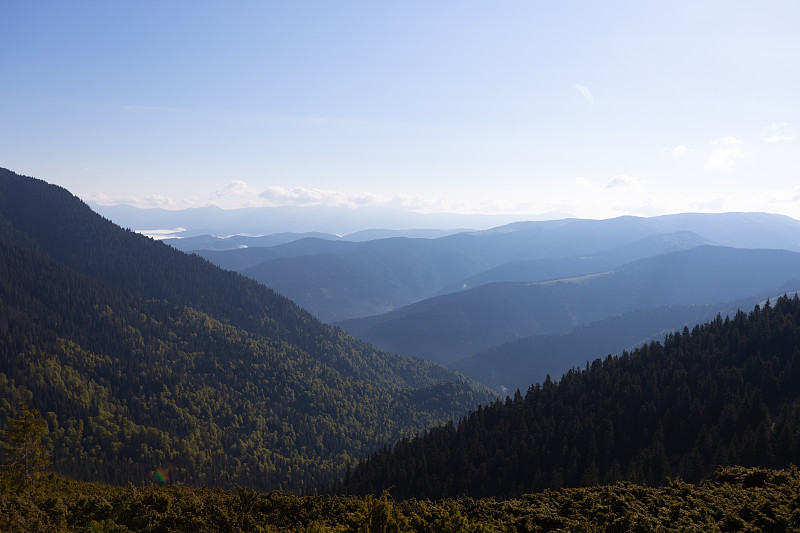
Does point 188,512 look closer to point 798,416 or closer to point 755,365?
point 798,416

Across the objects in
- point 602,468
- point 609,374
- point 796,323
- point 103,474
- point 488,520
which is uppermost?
point 796,323

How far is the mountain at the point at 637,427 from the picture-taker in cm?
9825

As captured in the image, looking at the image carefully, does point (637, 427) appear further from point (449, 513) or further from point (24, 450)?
point (24, 450)

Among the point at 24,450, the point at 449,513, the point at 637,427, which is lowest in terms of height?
the point at 637,427

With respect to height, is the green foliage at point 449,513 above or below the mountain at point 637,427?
above

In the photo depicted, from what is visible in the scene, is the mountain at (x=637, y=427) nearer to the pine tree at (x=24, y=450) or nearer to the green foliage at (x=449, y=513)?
the green foliage at (x=449, y=513)

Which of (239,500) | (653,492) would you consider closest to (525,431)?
(653,492)

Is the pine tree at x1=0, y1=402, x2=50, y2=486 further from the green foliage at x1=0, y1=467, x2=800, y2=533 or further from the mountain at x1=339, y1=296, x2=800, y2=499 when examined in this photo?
the mountain at x1=339, y1=296, x2=800, y2=499

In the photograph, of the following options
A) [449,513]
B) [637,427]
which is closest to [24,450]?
[449,513]

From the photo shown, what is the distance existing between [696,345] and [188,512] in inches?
6211

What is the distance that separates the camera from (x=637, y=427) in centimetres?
12388

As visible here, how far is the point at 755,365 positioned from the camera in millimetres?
125125

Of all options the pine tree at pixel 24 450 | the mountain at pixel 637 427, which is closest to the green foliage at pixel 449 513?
the pine tree at pixel 24 450

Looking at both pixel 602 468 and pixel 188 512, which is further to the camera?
pixel 602 468
